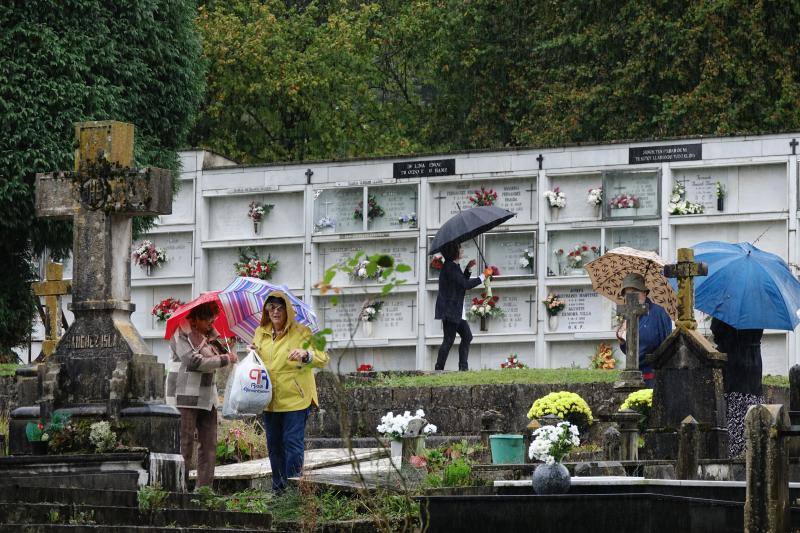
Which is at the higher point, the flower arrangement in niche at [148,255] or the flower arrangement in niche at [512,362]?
the flower arrangement in niche at [148,255]

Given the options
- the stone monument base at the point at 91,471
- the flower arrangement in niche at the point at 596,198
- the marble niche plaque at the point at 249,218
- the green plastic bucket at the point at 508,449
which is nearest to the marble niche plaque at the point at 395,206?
the marble niche plaque at the point at 249,218

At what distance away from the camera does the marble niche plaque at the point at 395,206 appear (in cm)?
2684

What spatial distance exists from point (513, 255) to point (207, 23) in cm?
1062

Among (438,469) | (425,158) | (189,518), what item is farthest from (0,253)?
(189,518)

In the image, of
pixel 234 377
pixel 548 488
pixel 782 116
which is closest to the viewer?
pixel 548 488

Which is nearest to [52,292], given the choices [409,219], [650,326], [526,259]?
[409,219]

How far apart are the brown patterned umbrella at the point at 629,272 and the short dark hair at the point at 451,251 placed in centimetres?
248

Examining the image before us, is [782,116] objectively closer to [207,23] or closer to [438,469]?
[207,23]

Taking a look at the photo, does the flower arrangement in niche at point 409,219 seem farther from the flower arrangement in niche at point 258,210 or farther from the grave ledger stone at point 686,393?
the grave ledger stone at point 686,393

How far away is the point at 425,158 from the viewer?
26781 mm

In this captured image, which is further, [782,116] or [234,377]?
[782,116]

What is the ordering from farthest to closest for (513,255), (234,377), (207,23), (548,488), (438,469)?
(207,23) → (513,255) → (438,469) → (234,377) → (548,488)

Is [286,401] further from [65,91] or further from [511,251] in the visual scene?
[511,251]

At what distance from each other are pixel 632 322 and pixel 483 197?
767 centimetres
